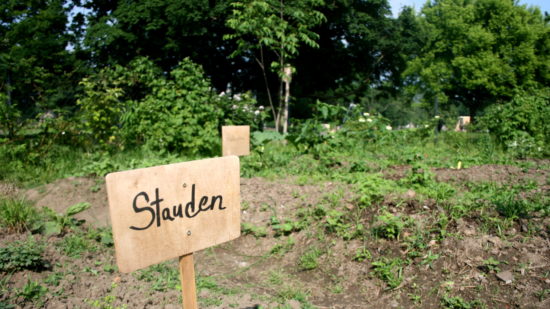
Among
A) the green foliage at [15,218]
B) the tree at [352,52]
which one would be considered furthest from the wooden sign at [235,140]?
the tree at [352,52]

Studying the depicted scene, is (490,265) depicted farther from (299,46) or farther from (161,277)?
(299,46)

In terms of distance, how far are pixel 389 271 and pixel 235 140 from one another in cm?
352

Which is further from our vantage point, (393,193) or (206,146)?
(206,146)

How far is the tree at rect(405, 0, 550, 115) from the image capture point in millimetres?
21828

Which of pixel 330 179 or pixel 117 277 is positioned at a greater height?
pixel 330 179

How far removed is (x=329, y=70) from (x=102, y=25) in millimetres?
10562

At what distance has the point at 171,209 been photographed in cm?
162

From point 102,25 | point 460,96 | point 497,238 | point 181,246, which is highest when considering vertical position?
point 102,25

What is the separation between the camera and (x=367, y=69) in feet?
67.7

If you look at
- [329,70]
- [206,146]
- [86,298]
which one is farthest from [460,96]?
[86,298]

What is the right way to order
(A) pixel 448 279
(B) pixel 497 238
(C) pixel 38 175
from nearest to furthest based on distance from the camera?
(A) pixel 448 279, (B) pixel 497 238, (C) pixel 38 175

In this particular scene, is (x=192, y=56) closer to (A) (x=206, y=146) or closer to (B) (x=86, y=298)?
(A) (x=206, y=146)

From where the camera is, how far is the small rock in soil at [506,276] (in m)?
2.45

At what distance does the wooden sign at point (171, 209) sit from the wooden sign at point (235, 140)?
12.8 ft
